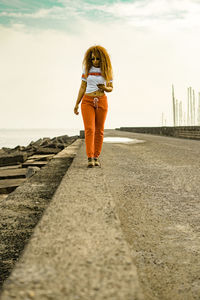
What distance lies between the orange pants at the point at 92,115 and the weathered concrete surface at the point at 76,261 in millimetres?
2294

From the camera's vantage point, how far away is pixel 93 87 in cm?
467

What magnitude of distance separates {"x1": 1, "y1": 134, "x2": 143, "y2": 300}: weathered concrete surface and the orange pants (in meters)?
2.29

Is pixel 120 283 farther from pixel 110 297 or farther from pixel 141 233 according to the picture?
pixel 141 233

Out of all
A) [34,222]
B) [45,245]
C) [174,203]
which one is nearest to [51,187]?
[34,222]

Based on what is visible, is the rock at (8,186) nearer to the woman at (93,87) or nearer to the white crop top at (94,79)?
the woman at (93,87)

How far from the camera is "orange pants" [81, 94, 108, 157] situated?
4695 mm

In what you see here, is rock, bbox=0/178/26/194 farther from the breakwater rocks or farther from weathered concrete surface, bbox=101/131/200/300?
weathered concrete surface, bbox=101/131/200/300

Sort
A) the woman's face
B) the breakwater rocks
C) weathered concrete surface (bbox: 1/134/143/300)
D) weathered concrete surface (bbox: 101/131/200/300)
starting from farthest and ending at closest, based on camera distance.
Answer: the woman's face < the breakwater rocks < weathered concrete surface (bbox: 101/131/200/300) < weathered concrete surface (bbox: 1/134/143/300)

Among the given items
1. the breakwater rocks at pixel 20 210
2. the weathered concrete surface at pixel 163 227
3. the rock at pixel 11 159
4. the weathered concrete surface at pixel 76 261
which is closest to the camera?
the weathered concrete surface at pixel 76 261

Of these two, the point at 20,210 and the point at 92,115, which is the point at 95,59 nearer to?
the point at 92,115

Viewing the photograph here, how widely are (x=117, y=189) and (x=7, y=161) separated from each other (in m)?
6.86

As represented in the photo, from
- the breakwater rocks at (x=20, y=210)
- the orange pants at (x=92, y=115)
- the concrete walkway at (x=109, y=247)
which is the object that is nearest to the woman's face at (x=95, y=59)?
the orange pants at (x=92, y=115)

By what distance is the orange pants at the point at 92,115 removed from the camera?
470cm

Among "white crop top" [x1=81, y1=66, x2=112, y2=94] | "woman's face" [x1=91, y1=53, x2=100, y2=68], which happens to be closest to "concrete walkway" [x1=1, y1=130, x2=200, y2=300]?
"white crop top" [x1=81, y1=66, x2=112, y2=94]
